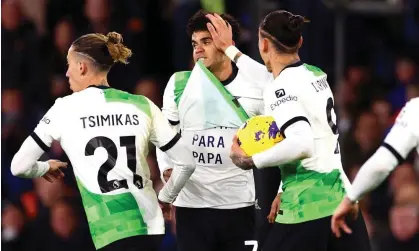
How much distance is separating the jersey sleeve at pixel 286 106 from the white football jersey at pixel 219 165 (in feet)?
3.18

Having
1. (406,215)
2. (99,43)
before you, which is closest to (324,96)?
(99,43)

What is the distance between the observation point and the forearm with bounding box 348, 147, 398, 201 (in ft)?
17.7

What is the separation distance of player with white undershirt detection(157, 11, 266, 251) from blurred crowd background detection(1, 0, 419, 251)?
282 centimetres

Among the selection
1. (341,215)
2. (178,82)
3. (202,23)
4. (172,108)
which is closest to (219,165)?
(172,108)

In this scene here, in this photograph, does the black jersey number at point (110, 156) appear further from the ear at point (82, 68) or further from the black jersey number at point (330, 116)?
the black jersey number at point (330, 116)

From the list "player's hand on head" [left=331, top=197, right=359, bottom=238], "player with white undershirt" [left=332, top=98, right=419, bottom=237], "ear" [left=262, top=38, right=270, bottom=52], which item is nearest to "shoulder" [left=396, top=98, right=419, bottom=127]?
"player with white undershirt" [left=332, top=98, right=419, bottom=237]

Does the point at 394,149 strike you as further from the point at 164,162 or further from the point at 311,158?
the point at 164,162

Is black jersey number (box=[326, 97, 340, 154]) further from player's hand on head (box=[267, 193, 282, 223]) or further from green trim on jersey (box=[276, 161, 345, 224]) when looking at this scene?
player's hand on head (box=[267, 193, 282, 223])

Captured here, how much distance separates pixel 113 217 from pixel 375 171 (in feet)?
5.30

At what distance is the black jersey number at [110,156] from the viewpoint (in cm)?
643

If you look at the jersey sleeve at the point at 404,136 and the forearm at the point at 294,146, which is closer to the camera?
the jersey sleeve at the point at 404,136

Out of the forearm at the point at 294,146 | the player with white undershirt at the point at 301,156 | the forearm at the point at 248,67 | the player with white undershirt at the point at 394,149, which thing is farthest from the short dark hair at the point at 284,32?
the player with white undershirt at the point at 394,149

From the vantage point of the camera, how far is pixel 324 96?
244 inches

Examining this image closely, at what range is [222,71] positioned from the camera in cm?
723
